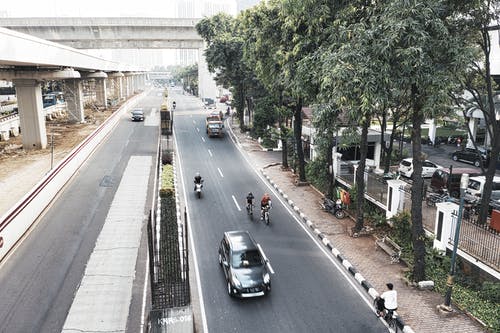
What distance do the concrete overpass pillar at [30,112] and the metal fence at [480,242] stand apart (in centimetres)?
3518

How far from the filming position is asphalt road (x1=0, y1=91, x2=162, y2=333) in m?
12.9

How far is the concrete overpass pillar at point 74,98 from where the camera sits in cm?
5259

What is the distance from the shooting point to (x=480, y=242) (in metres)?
14.6

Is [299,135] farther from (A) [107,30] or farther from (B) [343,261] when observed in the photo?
(A) [107,30]

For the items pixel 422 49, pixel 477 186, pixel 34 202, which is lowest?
pixel 34 202

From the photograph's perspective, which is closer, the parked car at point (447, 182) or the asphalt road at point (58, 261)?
the asphalt road at point (58, 261)

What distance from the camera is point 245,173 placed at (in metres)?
30.9

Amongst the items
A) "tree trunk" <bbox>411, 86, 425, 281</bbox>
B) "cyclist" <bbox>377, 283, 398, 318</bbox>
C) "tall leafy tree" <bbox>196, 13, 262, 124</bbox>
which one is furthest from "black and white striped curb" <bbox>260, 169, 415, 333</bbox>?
"tall leafy tree" <bbox>196, 13, 262, 124</bbox>

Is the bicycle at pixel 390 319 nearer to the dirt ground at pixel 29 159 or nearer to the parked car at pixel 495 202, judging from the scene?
the parked car at pixel 495 202

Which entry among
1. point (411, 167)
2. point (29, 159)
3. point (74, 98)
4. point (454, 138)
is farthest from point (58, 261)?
point (74, 98)

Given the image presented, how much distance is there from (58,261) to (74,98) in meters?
42.4

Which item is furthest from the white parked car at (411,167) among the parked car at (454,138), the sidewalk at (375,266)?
the parked car at (454,138)

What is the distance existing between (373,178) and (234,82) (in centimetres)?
2905

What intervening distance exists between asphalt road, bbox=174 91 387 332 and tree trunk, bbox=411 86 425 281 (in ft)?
7.77
